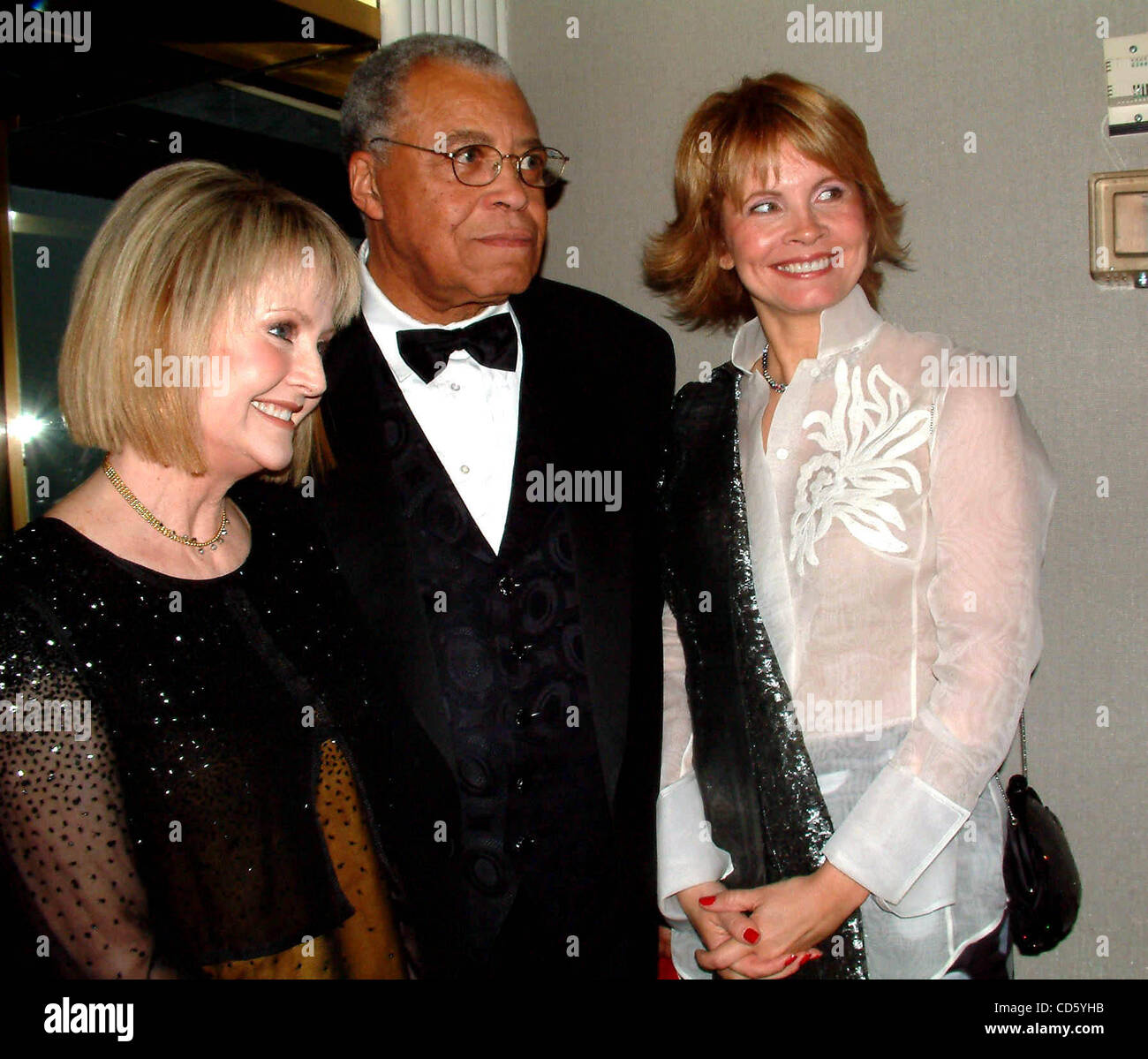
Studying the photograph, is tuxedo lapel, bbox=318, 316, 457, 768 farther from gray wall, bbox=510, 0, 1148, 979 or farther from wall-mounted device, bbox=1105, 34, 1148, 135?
wall-mounted device, bbox=1105, 34, 1148, 135

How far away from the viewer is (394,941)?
1480 mm

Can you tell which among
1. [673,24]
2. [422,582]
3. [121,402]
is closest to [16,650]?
[121,402]

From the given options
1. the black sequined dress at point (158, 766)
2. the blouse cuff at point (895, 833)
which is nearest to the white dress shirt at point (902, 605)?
the blouse cuff at point (895, 833)

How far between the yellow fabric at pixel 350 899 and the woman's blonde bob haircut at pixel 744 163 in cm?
96

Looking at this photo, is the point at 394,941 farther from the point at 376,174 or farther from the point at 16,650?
the point at 376,174

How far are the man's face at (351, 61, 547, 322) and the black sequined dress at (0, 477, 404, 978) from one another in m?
0.59

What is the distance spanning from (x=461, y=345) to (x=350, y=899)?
0.87m

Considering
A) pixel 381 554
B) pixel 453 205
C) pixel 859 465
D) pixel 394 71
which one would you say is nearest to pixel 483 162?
pixel 453 205

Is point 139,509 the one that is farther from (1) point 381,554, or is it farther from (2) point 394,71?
(2) point 394,71

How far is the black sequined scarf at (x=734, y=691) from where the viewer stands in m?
1.51

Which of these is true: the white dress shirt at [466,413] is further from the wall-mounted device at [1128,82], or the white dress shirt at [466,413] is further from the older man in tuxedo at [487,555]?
the wall-mounted device at [1128,82]

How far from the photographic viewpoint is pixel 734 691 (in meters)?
1.56

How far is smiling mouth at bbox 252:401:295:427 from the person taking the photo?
1366mm

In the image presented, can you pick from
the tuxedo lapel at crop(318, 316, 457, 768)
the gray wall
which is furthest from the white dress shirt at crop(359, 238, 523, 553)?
the gray wall
